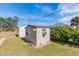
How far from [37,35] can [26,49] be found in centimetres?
32

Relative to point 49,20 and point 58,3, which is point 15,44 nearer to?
point 49,20

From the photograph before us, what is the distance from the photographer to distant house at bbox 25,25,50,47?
501 cm

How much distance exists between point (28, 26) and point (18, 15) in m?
0.26

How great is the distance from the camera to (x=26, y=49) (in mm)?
5051

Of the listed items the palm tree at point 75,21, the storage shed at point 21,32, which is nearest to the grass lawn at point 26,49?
the storage shed at point 21,32

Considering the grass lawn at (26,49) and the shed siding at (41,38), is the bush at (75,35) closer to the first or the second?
the grass lawn at (26,49)

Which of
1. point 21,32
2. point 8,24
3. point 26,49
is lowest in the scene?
point 26,49

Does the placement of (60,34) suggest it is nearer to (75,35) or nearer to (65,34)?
(65,34)

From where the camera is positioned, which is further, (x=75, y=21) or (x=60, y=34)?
(x=60, y=34)

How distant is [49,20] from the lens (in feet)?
16.4

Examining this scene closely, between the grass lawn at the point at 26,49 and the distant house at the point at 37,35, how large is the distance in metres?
0.10

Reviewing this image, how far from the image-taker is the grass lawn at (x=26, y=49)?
502 cm

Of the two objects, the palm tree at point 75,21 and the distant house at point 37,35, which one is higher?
the palm tree at point 75,21

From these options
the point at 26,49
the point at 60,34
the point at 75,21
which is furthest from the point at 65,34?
the point at 26,49
